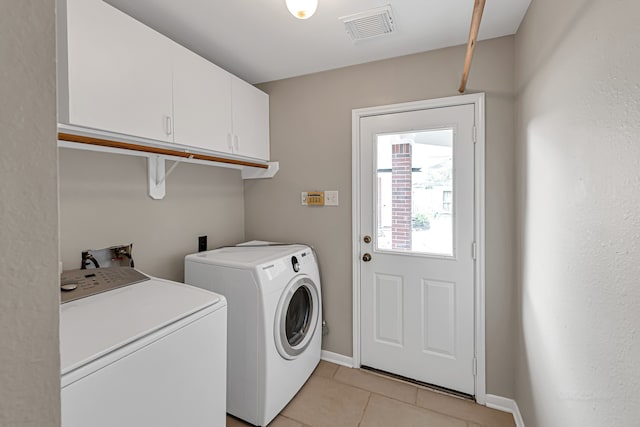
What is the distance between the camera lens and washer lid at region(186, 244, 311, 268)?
1.76 m

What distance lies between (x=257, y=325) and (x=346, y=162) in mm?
1327

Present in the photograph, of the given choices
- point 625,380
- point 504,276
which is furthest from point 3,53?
point 504,276

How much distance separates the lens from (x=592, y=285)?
0.90 m

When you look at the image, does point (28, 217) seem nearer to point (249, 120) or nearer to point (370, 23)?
point (370, 23)

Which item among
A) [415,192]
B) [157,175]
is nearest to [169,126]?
[157,175]

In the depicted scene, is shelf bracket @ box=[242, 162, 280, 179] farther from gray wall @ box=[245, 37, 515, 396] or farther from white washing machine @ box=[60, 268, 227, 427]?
white washing machine @ box=[60, 268, 227, 427]

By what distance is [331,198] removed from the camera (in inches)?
92.0

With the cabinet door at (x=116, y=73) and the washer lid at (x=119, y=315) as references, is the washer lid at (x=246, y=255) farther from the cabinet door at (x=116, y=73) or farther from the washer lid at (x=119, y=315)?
the cabinet door at (x=116, y=73)

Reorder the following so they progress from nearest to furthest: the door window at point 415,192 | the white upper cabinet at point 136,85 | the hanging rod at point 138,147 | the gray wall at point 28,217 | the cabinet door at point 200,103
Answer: the gray wall at point 28,217 < the white upper cabinet at point 136,85 < the hanging rod at point 138,147 < the cabinet door at point 200,103 < the door window at point 415,192

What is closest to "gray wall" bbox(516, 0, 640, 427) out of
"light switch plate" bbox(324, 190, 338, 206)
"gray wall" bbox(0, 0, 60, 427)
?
"gray wall" bbox(0, 0, 60, 427)

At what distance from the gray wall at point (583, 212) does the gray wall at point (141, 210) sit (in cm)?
216

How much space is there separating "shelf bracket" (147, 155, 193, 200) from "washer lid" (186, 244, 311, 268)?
0.47 meters

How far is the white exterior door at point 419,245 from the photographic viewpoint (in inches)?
77.0

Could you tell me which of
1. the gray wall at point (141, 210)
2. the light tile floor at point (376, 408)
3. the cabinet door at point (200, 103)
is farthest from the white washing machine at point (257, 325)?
the cabinet door at point (200, 103)
